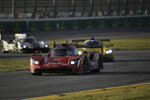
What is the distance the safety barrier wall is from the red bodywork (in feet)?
106

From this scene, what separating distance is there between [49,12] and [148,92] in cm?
4414

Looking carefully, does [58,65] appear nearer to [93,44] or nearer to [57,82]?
[57,82]

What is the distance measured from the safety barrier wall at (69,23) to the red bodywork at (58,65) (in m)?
32.4

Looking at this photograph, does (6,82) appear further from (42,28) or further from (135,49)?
(42,28)

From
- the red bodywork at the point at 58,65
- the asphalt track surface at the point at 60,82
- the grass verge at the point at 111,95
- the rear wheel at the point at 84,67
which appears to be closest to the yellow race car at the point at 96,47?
the asphalt track surface at the point at 60,82

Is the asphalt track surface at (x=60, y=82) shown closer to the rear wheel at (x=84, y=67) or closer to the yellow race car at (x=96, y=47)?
the rear wheel at (x=84, y=67)

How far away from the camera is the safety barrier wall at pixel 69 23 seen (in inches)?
2100

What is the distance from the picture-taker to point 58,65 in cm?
2017

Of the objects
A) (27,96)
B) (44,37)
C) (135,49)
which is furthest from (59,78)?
(44,37)

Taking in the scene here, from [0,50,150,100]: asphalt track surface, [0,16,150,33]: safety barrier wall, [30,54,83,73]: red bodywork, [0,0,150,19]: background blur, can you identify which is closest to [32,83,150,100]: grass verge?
[0,50,150,100]: asphalt track surface

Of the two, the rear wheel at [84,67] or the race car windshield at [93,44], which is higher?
the race car windshield at [93,44]

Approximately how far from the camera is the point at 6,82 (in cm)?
1744

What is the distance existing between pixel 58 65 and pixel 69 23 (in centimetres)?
3935

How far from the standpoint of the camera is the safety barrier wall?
175ft
